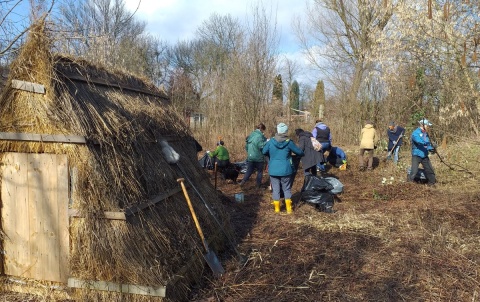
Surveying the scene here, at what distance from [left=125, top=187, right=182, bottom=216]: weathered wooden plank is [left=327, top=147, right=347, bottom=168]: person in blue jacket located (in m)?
9.30

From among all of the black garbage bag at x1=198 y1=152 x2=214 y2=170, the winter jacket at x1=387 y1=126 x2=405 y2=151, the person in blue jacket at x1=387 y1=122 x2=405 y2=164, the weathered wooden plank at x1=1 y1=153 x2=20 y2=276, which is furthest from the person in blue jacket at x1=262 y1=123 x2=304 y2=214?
the winter jacket at x1=387 y1=126 x2=405 y2=151

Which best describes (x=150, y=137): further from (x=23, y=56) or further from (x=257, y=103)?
(x=257, y=103)

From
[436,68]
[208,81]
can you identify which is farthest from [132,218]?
[208,81]

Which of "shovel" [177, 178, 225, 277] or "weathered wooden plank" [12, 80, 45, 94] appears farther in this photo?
"shovel" [177, 178, 225, 277]

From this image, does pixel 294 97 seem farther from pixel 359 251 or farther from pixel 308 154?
pixel 359 251

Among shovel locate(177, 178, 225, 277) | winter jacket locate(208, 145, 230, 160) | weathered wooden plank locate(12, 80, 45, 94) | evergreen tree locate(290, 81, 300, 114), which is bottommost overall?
shovel locate(177, 178, 225, 277)

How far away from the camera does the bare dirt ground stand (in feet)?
15.0

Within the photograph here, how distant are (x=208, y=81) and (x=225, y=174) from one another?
11.3 meters

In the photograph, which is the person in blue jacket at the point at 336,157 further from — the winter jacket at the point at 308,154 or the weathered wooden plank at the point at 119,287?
the weathered wooden plank at the point at 119,287

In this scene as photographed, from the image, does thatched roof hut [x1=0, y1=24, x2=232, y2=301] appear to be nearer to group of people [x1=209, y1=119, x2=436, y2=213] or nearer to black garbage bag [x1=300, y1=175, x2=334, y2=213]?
group of people [x1=209, y1=119, x2=436, y2=213]

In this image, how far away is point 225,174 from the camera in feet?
40.2

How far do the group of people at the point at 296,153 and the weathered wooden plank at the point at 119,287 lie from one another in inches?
146

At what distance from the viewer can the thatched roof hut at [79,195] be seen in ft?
13.2

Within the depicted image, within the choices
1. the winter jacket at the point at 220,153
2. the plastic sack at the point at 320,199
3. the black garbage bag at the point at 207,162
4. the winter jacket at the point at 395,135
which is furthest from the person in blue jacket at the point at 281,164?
the winter jacket at the point at 395,135
